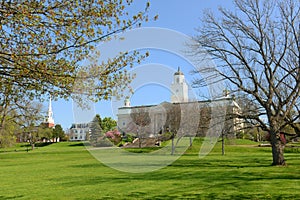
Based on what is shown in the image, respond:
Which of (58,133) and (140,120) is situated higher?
(140,120)

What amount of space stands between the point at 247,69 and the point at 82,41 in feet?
53.8

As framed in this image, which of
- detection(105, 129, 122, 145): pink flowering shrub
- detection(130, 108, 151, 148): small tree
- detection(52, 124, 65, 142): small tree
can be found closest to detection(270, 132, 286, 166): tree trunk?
detection(130, 108, 151, 148): small tree

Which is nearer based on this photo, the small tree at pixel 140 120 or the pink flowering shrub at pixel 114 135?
the small tree at pixel 140 120

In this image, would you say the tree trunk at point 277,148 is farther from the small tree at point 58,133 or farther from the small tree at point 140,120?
the small tree at point 58,133

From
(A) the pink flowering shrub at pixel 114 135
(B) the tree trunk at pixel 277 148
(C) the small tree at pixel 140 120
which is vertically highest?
(C) the small tree at pixel 140 120

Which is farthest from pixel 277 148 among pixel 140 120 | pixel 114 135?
pixel 114 135

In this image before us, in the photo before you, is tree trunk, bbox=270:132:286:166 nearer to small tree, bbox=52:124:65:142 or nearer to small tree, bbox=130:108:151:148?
small tree, bbox=130:108:151:148

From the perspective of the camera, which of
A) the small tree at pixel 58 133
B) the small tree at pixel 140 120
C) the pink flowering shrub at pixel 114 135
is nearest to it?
the small tree at pixel 140 120

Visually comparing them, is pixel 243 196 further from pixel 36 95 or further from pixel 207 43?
pixel 207 43

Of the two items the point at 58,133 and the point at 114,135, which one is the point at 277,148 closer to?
the point at 114,135

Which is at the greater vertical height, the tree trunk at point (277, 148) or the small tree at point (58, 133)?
the small tree at point (58, 133)

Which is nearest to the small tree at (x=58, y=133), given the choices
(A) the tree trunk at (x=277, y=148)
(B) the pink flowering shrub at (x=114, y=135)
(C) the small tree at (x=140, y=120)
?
(B) the pink flowering shrub at (x=114, y=135)

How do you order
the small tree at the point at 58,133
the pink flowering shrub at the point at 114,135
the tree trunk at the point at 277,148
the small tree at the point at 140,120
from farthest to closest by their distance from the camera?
1. the small tree at the point at 58,133
2. the pink flowering shrub at the point at 114,135
3. the small tree at the point at 140,120
4. the tree trunk at the point at 277,148

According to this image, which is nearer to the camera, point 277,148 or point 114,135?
point 277,148
